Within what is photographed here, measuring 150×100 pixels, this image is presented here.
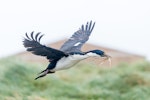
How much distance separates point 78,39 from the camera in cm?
335

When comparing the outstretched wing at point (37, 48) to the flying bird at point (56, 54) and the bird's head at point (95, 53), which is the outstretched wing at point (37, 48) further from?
the bird's head at point (95, 53)

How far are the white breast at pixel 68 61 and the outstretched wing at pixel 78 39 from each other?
0.63 feet

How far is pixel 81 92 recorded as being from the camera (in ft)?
19.6

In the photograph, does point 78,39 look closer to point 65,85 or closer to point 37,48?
point 37,48

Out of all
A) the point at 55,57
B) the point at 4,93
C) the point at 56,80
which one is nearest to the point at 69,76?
the point at 56,80

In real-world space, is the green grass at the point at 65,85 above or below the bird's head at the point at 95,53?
above

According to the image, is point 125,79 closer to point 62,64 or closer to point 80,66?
point 80,66

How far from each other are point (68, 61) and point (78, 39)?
634 millimetres

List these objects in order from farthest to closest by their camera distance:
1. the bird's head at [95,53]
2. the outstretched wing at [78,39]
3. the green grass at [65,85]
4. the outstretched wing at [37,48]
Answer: the green grass at [65,85], the outstretched wing at [78,39], the outstretched wing at [37,48], the bird's head at [95,53]

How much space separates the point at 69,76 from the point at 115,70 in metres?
0.87

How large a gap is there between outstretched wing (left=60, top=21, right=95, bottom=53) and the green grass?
1934 mm

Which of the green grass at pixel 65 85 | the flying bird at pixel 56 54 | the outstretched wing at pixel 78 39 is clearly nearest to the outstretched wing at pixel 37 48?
the flying bird at pixel 56 54

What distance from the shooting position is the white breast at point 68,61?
271 centimetres

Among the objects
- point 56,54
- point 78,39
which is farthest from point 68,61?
point 78,39
